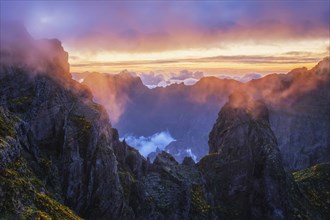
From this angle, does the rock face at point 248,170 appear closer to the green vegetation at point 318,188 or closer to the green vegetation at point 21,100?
the green vegetation at point 318,188

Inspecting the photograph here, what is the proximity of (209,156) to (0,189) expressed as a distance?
130 metres

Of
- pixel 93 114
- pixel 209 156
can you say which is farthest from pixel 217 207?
pixel 93 114

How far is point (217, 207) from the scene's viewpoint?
525ft

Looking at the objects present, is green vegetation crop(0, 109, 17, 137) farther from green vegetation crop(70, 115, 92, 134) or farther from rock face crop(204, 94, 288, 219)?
rock face crop(204, 94, 288, 219)

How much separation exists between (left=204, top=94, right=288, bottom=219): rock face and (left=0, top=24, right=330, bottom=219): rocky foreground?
0.38 m

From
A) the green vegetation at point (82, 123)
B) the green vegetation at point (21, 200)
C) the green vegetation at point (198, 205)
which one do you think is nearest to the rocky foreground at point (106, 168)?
the green vegetation at point (21, 200)

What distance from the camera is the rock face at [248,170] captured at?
16162 cm

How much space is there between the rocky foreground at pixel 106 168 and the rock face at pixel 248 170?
0.38 meters

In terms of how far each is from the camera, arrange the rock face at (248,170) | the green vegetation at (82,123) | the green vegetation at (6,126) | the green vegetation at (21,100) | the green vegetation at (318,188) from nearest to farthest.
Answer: the green vegetation at (6,126), the green vegetation at (21,100), the green vegetation at (82,123), the rock face at (248,170), the green vegetation at (318,188)

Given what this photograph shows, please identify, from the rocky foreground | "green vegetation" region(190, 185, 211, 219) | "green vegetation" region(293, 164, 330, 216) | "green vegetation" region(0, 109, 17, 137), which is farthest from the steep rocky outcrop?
"green vegetation" region(293, 164, 330, 216)

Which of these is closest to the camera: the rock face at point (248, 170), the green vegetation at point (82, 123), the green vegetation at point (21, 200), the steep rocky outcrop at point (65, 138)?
→ the green vegetation at point (21, 200)

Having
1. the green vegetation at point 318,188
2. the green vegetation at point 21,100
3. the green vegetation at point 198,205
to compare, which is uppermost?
the green vegetation at point 21,100

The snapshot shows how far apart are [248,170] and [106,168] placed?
7537 cm

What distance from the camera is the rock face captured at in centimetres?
16162
